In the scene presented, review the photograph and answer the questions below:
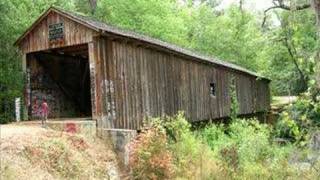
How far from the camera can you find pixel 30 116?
60.5 ft

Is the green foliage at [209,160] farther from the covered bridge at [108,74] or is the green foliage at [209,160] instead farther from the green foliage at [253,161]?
the covered bridge at [108,74]

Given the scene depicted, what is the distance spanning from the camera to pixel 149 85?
735 inches

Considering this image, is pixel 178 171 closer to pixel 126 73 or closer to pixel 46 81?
pixel 126 73

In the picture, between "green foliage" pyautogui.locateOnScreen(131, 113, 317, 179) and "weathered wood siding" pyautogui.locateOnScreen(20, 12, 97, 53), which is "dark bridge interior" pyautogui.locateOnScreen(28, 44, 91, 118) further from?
"green foliage" pyautogui.locateOnScreen(131, 113, 317, 179)

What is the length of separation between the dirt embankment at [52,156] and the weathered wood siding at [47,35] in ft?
10.5

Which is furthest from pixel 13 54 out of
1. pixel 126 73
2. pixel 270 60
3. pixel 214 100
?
pixel 270 60

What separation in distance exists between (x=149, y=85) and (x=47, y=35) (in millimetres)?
4074

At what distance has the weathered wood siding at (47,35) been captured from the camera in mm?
16406

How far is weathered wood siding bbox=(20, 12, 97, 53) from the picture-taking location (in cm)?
1641

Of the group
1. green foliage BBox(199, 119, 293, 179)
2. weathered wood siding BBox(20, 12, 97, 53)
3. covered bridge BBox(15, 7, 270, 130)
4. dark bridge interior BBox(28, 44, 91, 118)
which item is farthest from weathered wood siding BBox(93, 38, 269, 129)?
green foliage BBox(199, 119, 293, 179)

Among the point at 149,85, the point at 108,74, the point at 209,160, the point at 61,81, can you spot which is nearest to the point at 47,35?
the point at 61,81

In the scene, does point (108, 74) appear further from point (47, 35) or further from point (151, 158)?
point (151, 158)

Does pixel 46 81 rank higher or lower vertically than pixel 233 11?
lower

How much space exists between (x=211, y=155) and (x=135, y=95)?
3.56 meters
